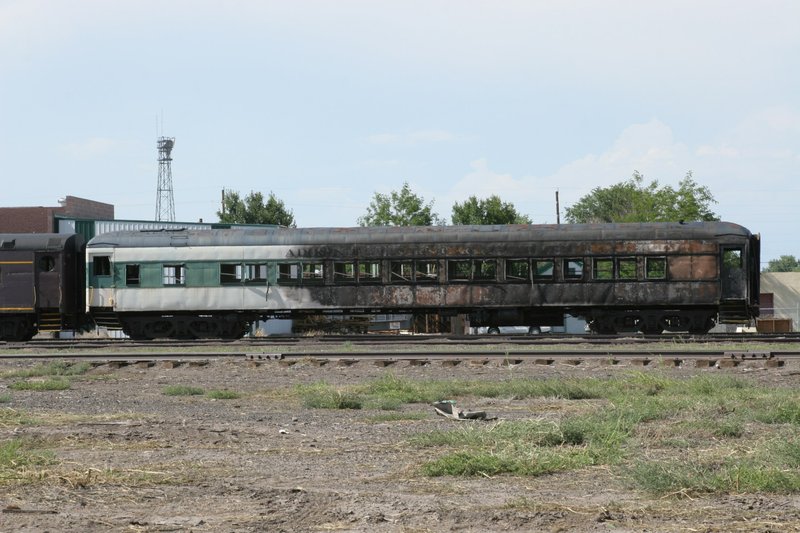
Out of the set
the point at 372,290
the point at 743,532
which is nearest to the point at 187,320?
the point at 372,290

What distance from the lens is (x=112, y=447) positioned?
9.73m

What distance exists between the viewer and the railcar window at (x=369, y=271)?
27.7 meters

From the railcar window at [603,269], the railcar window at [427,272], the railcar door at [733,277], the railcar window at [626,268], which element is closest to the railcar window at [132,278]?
the railcar window at [427,272]

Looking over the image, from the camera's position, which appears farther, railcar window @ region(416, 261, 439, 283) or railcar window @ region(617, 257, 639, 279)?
railcar window @ region(416, 261, 439, 283)

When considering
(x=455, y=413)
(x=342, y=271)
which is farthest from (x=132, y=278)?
(x=455, y=413)

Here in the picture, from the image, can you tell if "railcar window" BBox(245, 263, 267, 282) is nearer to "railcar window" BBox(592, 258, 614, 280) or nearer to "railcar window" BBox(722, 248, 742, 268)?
"railcar window" BBox(592, 258, 614, 280)

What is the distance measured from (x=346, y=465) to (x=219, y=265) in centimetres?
2005

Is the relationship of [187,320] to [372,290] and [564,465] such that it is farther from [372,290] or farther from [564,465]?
[564,465]

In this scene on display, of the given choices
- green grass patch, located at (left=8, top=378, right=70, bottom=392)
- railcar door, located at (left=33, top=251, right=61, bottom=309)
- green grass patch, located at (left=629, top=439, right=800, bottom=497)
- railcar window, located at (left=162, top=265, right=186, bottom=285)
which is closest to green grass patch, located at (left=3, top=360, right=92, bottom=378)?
green grass patch, located at (left=8, top=378, right=70, bottom=392)

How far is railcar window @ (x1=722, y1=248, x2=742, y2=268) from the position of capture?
2708 centimetres

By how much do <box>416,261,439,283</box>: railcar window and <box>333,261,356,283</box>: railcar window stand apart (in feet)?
6.13

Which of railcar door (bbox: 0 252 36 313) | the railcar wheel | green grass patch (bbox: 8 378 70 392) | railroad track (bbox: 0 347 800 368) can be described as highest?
railcar door (bbox: 0 252 36 313)

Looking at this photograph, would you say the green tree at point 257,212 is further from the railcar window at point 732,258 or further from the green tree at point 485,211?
the railcar window at point 732,258

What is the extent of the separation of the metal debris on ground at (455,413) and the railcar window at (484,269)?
15085 mm
